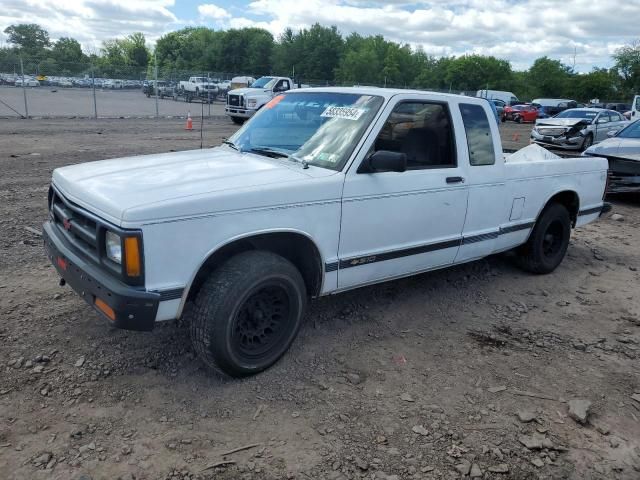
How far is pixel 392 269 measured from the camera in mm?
4133

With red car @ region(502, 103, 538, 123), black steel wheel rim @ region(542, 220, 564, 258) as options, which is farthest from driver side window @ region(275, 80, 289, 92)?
black steel wheel rim @ region(542, 220, 564, 258)

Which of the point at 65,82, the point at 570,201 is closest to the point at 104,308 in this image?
the point at 570,201

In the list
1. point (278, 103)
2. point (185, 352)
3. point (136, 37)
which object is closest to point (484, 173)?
point (278, 103)

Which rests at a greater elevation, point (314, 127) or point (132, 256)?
point (314, 127)

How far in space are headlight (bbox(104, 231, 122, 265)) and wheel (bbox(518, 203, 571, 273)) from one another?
13.8 ft

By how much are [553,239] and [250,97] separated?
1907 centimetres

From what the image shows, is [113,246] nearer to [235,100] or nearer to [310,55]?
[235,100]

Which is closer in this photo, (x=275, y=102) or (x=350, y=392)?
(x=350, y=392)

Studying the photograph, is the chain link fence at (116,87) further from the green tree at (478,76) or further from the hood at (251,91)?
the green tree at (478,76)

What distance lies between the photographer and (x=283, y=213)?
3332 mm

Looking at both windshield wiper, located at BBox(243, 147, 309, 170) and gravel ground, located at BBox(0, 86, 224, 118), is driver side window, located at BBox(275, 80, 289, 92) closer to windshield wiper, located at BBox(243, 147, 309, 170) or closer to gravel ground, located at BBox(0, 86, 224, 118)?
gravel ground, located at BBox(0, 86, 224, 118)

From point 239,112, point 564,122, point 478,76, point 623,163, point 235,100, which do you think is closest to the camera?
point 623,163

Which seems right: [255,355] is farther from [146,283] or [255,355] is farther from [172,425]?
[146,283]

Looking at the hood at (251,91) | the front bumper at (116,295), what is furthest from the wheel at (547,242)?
the hood at (251,91)
